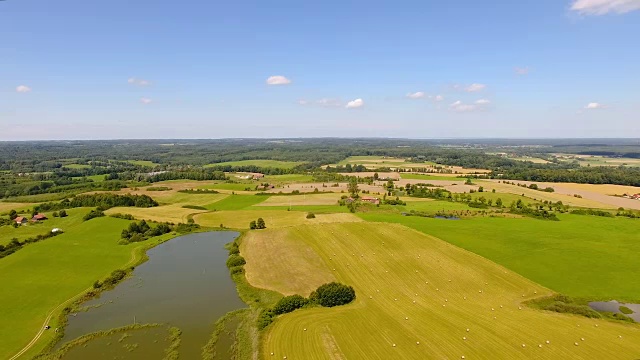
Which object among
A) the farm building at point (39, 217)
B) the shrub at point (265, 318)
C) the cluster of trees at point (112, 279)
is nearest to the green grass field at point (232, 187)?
the farm building at point (39, 217)

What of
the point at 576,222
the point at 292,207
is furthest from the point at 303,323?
the point at 576,222

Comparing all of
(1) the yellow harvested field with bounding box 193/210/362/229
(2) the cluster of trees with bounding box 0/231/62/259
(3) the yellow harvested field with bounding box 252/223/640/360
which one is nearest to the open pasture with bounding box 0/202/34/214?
(2) the cluster of trees with bounding box 0/231/62/259

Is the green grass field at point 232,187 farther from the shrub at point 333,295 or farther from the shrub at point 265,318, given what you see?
the shrub at point 265,318

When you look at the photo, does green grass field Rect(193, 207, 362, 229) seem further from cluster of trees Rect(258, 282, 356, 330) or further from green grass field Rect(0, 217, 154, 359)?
cluster of trees Rect(258, 282, 356, 330)

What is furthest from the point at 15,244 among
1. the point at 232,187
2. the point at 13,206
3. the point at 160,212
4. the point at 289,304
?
the point at 232,187

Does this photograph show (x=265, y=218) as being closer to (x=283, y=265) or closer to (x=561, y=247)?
(x=283, y=265)

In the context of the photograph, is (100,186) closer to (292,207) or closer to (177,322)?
(292,207)
